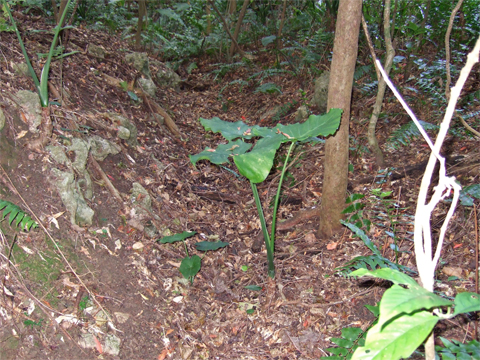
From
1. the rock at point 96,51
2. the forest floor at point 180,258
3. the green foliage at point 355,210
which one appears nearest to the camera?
the forest floor at point 180,258

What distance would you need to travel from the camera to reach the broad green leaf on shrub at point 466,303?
90 centimetres

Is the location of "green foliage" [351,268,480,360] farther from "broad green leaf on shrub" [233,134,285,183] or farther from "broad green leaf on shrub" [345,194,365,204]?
"broad green leaf on shrub" [345,194,365,204]

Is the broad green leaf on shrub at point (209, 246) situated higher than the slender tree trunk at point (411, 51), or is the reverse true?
the slender tree trunk at point (411, 51)

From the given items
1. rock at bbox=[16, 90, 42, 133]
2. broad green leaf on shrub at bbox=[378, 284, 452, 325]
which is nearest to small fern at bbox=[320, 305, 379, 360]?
broad green leaf on shrub at bbox=[378, 284, 452, 325]

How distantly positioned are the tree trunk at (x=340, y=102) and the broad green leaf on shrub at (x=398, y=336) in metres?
1.89

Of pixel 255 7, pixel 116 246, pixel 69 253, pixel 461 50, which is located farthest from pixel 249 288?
pixel 255 7

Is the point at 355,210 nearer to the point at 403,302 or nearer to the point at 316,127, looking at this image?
the point at 316,127

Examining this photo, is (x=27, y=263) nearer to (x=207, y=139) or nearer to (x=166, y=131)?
(x=166, y=131)

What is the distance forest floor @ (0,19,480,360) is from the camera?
2127 millimetres

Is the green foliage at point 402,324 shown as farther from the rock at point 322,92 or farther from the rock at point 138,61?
the rock at point 138,61

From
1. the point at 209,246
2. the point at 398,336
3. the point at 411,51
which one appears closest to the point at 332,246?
the point at 209,246

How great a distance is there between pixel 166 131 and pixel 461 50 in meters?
3.82

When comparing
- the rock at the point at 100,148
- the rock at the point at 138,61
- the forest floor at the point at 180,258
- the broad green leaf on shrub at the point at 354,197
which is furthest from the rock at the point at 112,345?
the rock at the point at 138,61

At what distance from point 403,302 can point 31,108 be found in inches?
119
